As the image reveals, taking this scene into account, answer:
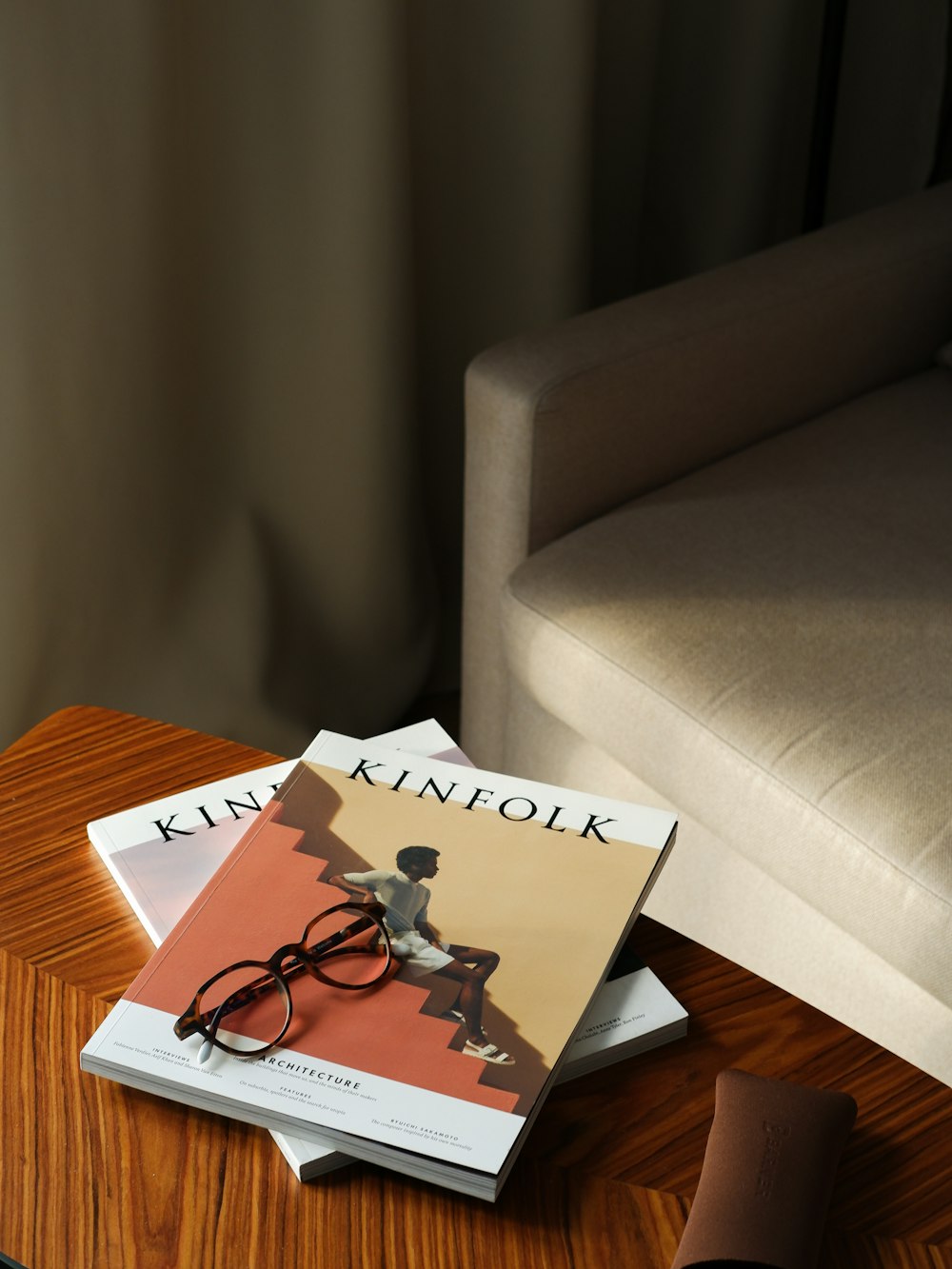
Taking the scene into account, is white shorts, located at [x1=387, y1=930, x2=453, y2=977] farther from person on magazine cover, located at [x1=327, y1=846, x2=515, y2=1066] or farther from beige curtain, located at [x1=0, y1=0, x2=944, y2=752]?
beige curtain, located at [x1=0, y1=0, x2=944, y2=752]

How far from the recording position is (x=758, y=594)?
1.20m

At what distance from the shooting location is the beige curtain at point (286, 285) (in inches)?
53.0

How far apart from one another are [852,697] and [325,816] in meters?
0.51

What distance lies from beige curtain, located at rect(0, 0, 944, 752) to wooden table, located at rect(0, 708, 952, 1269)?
77 cm

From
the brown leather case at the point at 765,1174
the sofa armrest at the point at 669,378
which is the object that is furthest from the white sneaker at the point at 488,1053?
the sofa armrest at the point at 669,378

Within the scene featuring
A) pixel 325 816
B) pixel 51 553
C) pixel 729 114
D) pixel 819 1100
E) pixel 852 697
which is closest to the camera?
pixel 819 1100

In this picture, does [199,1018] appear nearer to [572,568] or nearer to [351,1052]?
[351,1052]

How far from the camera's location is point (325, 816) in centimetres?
78

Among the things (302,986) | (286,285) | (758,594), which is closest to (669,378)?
(758,594)

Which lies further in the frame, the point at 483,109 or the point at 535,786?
the point at 483,109

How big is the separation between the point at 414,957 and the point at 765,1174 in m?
0.21

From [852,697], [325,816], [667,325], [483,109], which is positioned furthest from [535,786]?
[483,109]

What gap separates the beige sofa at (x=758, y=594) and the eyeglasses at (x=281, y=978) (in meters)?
0.47

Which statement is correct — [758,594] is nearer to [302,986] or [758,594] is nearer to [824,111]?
[302,986]
